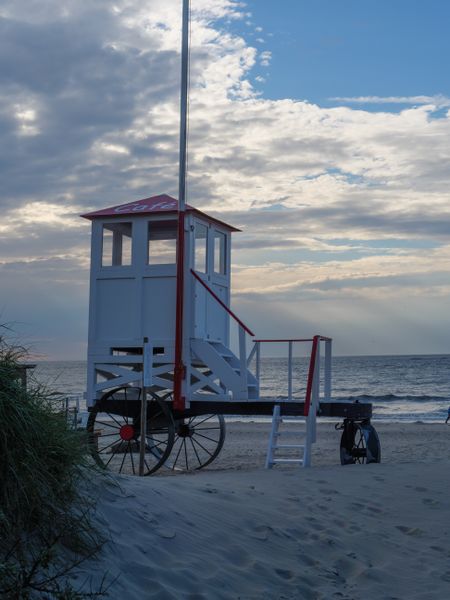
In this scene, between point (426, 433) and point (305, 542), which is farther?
point (426, 433)

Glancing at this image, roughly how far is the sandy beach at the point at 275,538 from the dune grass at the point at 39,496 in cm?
25

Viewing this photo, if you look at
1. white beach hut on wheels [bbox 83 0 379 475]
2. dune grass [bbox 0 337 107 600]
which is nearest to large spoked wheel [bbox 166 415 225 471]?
white beach hut on wheels [bbox 83 0 379 475]

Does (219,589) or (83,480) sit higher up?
(83,480)

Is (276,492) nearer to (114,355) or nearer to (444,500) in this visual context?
(444,500)

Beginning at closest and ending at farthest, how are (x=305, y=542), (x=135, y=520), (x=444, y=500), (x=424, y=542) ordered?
1. (x=135, y=520)
2. (x=305, y=542)
3. (x=424, y=542)
4. (x=444, y=500)

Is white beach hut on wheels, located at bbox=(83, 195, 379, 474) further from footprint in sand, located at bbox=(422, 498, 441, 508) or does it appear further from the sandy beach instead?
footprint in sand, located at bbox=(422, 498, 441, 508)

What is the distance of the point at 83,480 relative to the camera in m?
6.25

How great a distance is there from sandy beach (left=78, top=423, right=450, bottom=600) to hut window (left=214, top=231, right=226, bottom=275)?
16.7ft

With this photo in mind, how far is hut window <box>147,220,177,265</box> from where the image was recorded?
43.2 feet

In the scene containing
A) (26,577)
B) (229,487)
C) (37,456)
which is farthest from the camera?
(229,487)

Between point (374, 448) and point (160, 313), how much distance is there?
168 inches

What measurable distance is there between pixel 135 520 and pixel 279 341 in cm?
781

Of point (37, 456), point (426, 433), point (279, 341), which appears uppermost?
point (279, 341)

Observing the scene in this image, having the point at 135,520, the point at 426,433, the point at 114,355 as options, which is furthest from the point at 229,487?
the point at 426,433
